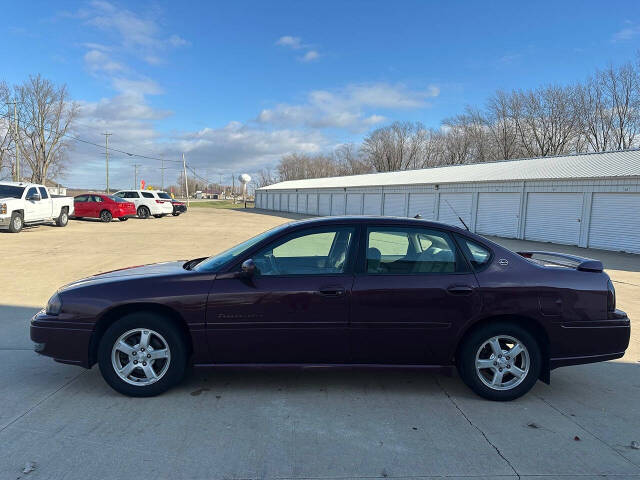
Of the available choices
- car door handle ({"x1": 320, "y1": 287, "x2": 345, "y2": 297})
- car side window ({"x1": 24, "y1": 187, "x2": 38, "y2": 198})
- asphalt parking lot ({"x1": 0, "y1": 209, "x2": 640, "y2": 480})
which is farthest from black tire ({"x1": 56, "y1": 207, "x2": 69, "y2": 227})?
car door handle ({"x1": 320, "y1": 287, "x2": 345, "y2": 297})

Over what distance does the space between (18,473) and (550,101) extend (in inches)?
2169

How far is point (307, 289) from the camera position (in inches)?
140

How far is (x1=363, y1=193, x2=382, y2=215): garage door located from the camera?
33.4m

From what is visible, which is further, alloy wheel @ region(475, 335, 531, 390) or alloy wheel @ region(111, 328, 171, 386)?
alloy wheel @ region(475, 335, 531, 390)

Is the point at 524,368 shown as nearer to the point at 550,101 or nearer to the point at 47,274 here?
the point at 47,274

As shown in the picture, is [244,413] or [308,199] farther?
[308,199]

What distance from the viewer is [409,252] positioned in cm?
386

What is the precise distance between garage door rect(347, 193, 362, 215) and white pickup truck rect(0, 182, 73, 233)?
75.7 feet

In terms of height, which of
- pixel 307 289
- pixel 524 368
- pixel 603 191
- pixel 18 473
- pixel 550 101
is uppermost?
pixel 550 101

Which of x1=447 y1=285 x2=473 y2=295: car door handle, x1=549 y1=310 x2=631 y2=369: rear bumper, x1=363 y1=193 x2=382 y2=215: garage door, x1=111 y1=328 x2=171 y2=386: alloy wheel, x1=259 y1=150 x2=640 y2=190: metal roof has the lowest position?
x1=111 y1=328 x2=171 y2=386: alloy wheel

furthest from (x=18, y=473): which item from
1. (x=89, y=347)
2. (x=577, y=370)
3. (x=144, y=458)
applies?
(x=577, y=370)

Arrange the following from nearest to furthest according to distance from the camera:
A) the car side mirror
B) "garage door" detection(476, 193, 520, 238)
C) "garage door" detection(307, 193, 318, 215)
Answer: the car side mirror, "garage door" detection(476, 193, 520, 238), "garage door" detection(307, 193, 318, 215)

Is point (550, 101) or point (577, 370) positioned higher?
point (550, 101)

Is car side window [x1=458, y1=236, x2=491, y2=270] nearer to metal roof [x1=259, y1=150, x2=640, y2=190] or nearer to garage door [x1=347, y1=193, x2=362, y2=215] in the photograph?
metal roof [x1=259, y1=150, x2=640, y2=190]
